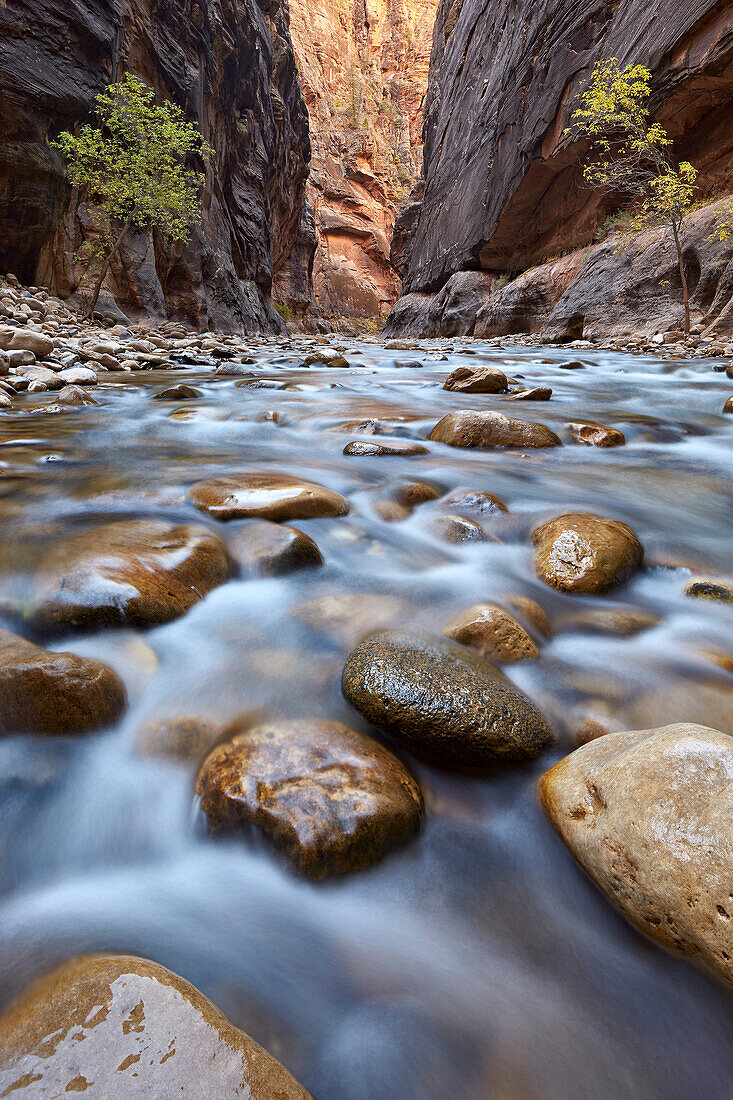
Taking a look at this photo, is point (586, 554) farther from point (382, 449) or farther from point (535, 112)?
point (535, 112)

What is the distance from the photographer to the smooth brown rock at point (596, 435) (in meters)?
4.17

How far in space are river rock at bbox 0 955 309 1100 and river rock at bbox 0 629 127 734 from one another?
60cm

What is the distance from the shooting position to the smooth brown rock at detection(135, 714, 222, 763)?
130 cm

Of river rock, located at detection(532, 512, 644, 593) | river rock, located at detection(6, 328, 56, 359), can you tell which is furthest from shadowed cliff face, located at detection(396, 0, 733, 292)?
river rock, located at detection(532, 512, 644, 593)

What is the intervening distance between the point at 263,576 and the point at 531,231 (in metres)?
22.1

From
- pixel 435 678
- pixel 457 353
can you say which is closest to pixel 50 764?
pixel 435 678

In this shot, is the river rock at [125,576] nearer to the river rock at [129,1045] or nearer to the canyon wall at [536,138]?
the river rock at [129,1045]

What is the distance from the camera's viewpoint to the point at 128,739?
1331 mm

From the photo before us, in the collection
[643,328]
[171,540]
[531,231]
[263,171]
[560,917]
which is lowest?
[560,917]

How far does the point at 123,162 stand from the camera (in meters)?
10.9

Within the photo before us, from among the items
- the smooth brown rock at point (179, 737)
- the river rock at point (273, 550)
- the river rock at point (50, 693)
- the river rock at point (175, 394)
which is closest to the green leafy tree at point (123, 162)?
the river rock at point (175, 394)

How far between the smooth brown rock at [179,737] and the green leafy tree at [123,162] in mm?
12559

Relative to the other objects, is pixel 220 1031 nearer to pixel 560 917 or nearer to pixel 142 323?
pixel 560 917

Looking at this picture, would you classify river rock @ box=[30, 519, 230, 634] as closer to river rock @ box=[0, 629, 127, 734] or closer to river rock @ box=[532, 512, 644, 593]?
river rock @ box=[0, 629, 127, 734]
